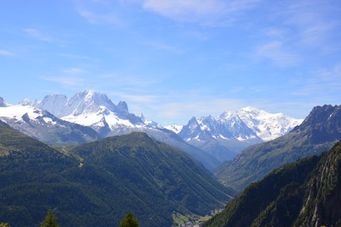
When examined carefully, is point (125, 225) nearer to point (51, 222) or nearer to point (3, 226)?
point (51, 222)

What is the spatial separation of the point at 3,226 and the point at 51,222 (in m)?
27.0

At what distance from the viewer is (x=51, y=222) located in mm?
121000

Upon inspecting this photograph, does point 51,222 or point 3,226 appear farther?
point 3,226

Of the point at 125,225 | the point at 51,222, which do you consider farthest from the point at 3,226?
A: the point at 125,225

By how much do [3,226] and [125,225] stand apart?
45114mm

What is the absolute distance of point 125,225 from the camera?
374 feet

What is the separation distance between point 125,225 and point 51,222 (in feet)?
63.8

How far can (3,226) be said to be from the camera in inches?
5536

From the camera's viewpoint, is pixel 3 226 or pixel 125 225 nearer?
pixel 125 225

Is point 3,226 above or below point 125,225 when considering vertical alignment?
below
